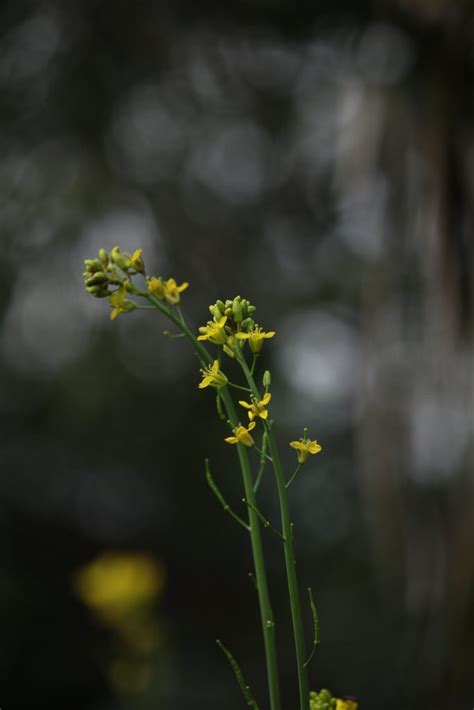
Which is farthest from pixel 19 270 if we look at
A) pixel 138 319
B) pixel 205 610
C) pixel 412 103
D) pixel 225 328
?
pixel 225 328

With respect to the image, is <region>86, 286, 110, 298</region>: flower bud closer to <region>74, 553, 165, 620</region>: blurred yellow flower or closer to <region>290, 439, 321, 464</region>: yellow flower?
<region>290, 439, 321, 464</region>: yellow flower

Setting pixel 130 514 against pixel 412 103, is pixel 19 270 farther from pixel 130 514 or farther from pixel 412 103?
pixel 412 103

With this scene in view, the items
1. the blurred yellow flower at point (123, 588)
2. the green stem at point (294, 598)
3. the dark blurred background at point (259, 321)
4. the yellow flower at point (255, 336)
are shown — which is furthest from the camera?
the dark blurred background at point (259, 321)

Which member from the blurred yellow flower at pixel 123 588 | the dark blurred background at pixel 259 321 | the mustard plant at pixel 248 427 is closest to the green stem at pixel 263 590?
the mustard plant at pixel 248 427

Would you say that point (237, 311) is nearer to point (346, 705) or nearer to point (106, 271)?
point (106, 271)

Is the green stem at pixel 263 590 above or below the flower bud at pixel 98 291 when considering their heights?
below

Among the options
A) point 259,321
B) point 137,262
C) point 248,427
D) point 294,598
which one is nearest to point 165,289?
point 137,262

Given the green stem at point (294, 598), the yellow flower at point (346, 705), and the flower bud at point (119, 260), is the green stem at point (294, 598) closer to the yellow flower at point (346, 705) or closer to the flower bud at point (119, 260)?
the yellow flower at point (346, 705)

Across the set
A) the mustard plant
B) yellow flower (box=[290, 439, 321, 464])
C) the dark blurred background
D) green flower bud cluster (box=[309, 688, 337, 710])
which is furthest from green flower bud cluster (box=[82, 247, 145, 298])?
the dark blurred background
